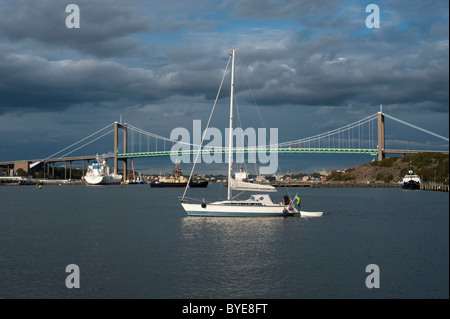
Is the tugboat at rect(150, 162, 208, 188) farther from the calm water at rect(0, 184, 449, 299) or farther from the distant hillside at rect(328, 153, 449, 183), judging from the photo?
the calm water at rect(0, 184, 449, 299)

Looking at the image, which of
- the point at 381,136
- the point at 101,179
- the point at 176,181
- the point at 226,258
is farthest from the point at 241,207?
the point at 101,179

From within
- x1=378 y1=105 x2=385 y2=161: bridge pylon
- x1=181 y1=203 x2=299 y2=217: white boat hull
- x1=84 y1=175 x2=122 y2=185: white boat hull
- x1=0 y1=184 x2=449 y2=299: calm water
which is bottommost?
x1=0 y1=184 x2=449 y2=299: calm water

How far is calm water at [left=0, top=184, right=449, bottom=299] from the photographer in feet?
52.4

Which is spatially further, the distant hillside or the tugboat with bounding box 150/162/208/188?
the tugboat with bounding box 150/162/208/188

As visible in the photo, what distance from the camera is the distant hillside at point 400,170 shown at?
322ft

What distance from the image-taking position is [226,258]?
20953mm

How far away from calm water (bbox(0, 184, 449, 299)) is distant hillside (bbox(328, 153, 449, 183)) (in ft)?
226

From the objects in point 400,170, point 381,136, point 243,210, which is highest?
point 381,136

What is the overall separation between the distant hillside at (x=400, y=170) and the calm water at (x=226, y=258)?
6888cm

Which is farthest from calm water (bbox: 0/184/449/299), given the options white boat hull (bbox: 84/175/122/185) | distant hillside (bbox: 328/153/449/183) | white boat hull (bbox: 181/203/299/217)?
white boat hull (bbox: 84/175/122/185)

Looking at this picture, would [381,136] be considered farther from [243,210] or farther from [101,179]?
[243,210]

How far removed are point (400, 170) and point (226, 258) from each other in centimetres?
11363

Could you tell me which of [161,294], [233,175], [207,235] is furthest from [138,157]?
[161,294]
